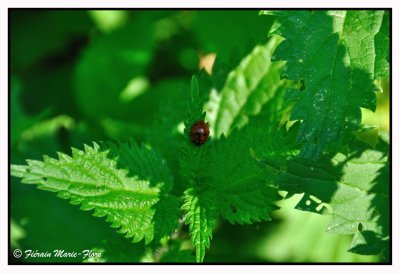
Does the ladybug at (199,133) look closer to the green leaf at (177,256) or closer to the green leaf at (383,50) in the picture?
the green leaf at (177,256)

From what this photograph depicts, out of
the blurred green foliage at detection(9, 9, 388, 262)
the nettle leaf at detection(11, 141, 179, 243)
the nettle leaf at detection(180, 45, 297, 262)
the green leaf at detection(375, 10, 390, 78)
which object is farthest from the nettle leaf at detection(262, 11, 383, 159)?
the nettle leaf at detection(11, 141, 179, 243)

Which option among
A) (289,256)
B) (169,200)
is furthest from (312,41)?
(289,256)

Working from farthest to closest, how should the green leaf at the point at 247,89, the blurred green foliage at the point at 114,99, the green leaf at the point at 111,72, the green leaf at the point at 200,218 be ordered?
the green leaf at the point at 111,72, the blurred green foliage at the point at 114,99, the green leaf at the point at 247,89, the green leaf at the point at 200,218

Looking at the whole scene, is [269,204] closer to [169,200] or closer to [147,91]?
[169,200]

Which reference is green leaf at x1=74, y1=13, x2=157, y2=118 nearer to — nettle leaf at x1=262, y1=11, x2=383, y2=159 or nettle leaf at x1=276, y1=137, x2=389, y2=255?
nettle leaf at x1=262, y1=11, x2=383, y2=159

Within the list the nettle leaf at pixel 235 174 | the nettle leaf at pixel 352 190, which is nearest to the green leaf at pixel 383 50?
the nettle leaf at pixel 352 190
